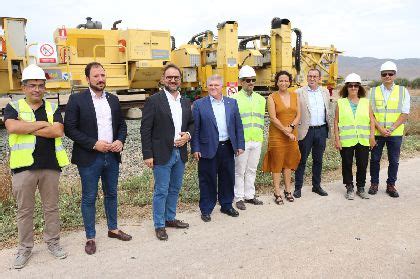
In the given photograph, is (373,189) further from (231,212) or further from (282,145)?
(231,212)

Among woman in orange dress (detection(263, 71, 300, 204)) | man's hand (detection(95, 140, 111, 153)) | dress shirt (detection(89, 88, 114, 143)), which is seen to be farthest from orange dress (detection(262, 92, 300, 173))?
man's hand (detection(95, 140, 111, 153))

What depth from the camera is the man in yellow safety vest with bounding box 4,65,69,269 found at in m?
3.56

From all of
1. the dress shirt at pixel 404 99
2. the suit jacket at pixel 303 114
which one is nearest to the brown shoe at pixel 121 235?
the suit jacket at pixel 303 114

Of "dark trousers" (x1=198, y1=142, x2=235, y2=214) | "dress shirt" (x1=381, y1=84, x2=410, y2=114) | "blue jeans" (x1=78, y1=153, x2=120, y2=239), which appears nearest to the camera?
"blue jeans" (x1=78, y1=153, x2=120, y2=239)

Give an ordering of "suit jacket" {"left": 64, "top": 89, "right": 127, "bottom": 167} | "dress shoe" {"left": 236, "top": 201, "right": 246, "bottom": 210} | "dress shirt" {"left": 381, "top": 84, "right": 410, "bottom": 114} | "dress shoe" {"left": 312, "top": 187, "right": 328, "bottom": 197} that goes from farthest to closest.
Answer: "dress shoe" {"left": 312, "top": 187, "right": 328, "bottom": 197} < "dress shirt" {"left": 381, "top": 84, "right": 410, "bottom": 114} < "dress shoe" {"left": 236, "top": 201, "right": 246, "bottom": 210} < "suit jacket" {"left": 64, "top": 89, "right": 127, "bottom": 167}

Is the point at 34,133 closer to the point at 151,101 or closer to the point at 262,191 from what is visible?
the point at 151,101

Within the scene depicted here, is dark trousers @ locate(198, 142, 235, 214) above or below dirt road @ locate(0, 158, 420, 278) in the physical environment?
above

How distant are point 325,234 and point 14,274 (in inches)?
122

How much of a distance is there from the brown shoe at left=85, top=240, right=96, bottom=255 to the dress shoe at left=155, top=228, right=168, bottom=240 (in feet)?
2.21

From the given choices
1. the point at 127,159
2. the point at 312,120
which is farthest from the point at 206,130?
the point at 127,159

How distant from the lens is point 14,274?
346 centimetres

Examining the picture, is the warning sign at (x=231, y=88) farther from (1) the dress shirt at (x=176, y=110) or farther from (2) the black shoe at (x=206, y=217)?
(1) the dress shirt at (x=176, y=110)

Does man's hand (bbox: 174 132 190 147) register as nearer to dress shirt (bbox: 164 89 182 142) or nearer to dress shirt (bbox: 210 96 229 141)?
dress shirt (bbox: 164 89 182 142)

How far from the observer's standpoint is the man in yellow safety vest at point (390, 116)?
18.5ft
